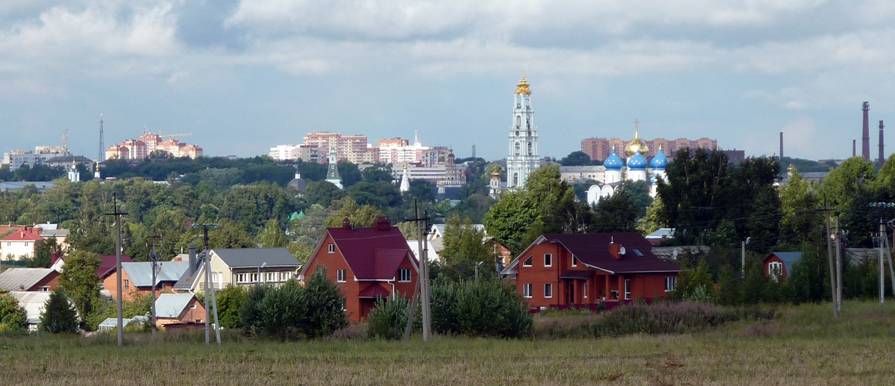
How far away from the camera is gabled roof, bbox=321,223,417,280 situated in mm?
67875

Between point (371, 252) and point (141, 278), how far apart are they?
22455 mm

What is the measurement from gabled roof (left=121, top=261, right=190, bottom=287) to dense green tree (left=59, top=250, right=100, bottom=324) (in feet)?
14.7

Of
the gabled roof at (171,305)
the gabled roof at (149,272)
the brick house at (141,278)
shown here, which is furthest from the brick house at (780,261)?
the gabled roof at (149,272)

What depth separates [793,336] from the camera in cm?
4456

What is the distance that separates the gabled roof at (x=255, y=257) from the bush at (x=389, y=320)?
119ft

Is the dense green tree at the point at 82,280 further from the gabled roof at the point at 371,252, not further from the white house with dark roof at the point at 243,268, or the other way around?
the gabled roof at the point at 371,252

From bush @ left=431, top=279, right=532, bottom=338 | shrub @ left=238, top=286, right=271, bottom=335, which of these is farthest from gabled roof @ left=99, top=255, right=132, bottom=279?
bush @ left=431, top=279, right=532, bottom=338

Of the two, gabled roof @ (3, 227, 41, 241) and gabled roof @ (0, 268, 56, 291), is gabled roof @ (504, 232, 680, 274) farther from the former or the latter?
gabled roof @ (3, 227, 41, 241)

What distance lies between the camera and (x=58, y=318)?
64.2 metres

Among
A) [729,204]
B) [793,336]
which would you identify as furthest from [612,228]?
[793,336]

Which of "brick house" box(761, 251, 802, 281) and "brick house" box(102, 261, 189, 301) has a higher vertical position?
"brick house" box(761, 251, 802, 281)

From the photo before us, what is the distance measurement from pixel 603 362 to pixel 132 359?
33.8 ft

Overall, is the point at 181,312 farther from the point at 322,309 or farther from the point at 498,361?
the point at 498,361

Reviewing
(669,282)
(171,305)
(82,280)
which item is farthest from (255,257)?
(669,282)
